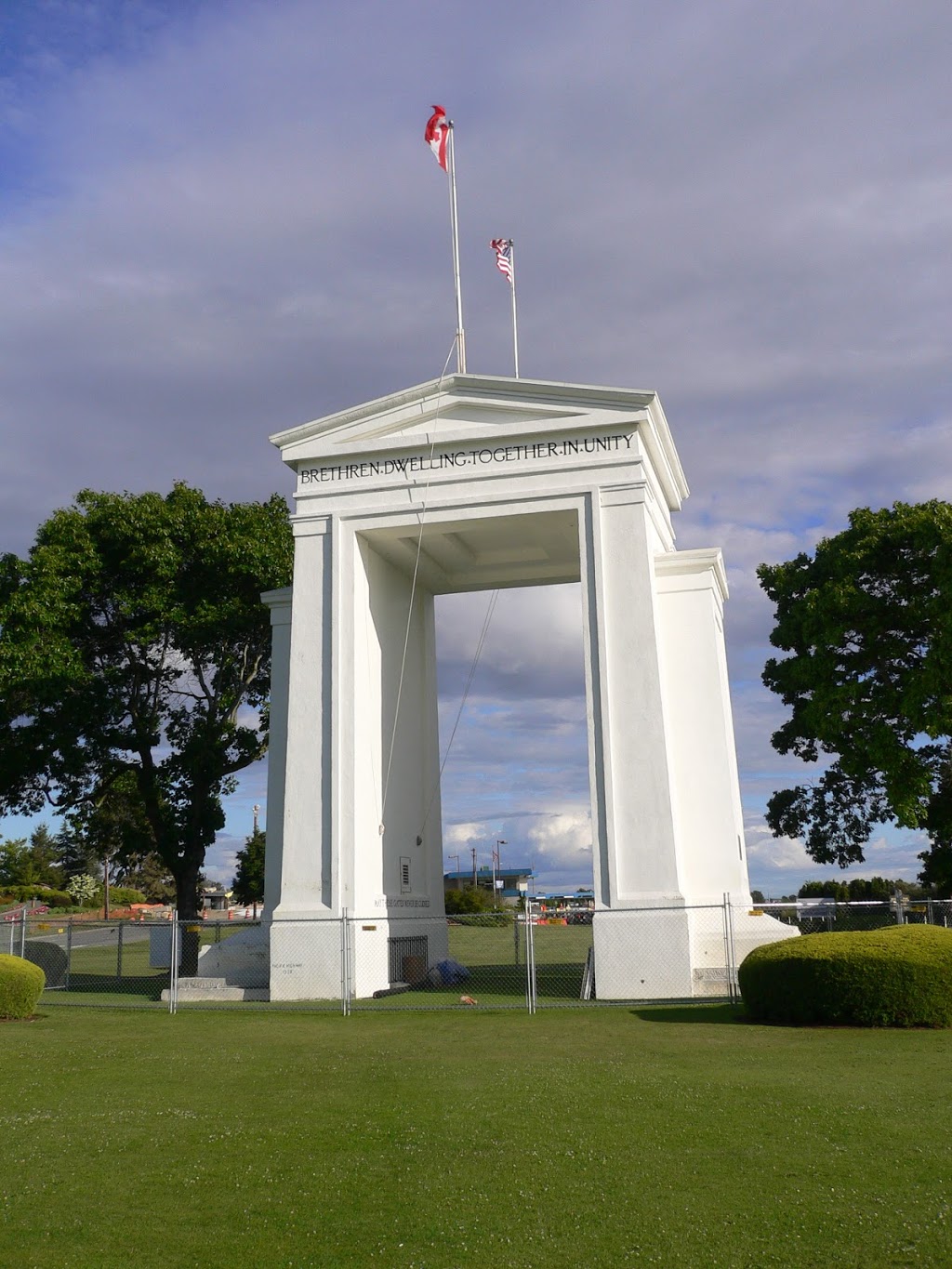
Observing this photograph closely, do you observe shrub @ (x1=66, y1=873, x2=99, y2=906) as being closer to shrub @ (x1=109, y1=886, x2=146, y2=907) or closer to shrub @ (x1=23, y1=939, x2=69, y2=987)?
shrub @ (x1=109, y1=886, x2=146, y2=907)

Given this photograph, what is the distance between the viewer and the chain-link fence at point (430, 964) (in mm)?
19328

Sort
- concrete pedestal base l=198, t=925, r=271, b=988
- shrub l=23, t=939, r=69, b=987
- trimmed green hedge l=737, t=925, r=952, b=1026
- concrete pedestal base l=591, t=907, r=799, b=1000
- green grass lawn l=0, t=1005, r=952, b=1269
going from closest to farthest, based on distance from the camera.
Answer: green grass lawn l=0, t=1005, r=952, b=1269
trimmed green hedge l=737, t=925, r=952, b=1026
concrete pedestal base l=591, t=907, r=799, b=1000
concrete pedestal base l=198, t=925, r=271, b=988
shrub l=23, t=939, r=69, b=987

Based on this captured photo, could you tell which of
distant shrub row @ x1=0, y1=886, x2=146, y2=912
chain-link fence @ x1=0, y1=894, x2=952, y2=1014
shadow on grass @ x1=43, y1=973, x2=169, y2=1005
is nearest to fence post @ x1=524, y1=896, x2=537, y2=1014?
chain-link fence @ x1=0, y1=894, x2=952, y2=1014

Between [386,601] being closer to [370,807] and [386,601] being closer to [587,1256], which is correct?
[370,807]

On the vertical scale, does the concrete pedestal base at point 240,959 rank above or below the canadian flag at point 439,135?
below

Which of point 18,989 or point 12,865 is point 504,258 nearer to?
point 18,989

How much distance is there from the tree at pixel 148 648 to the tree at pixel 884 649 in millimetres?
14792

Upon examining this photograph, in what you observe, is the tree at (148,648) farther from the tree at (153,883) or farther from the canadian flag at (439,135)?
the tree at (153,883)

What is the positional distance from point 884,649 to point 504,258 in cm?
1438

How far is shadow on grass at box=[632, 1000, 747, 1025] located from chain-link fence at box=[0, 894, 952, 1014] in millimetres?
488

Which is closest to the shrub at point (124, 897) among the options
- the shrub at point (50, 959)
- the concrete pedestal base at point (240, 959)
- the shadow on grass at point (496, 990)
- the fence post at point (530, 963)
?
the shrub at point (50, 959)

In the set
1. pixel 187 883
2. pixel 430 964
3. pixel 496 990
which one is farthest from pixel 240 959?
pixel 187 883

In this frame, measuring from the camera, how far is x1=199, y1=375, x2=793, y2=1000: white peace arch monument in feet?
68.0

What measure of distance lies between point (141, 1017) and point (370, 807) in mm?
6401
